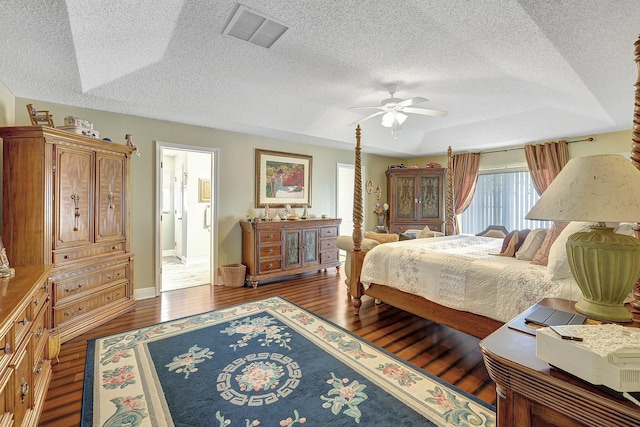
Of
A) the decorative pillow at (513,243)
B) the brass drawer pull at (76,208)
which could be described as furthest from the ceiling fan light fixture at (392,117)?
the brass drawer pull at (76,208)

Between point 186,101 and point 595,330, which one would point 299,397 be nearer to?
point 595,330

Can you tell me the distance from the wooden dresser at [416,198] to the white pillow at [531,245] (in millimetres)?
3686

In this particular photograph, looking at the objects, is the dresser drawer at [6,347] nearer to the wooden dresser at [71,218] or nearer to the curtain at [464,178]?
the wooden dresser at [71,218]

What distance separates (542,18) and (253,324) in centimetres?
349

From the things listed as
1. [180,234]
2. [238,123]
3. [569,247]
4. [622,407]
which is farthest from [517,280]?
[180,234]

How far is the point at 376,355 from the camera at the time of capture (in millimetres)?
2438

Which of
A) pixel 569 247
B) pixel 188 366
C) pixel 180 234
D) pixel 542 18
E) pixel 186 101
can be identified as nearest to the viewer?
pixel 569 247

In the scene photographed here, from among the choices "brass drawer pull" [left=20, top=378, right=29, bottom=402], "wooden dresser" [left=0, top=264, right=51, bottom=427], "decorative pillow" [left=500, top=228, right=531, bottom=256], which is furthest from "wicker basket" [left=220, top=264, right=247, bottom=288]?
"decorative pillow" [left=500, top=228, right=531, bottom=256]

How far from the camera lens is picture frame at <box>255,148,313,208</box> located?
16.3 feet

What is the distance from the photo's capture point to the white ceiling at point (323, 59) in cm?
212

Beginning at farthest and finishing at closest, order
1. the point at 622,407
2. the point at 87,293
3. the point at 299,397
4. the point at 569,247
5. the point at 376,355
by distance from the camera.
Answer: the point at 87,293, the point at 376,355, the point at 299,397, the point at 569,247, the point at 622,407

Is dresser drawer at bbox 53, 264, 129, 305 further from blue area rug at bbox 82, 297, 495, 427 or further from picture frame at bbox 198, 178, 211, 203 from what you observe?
picture frame at bbox 198, 178, 211, 203

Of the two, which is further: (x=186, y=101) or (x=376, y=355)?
(x=186, y=101)

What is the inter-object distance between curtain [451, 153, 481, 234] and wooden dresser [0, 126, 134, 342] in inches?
224
